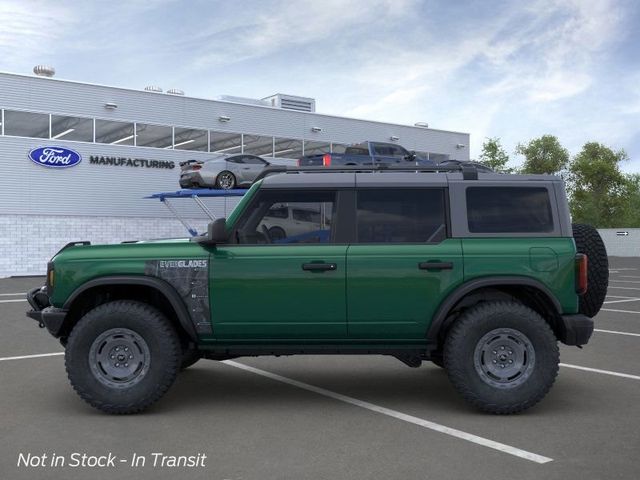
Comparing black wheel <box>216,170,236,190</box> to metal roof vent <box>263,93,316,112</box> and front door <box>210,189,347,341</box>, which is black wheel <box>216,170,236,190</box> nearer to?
metal roof vent <box>263,93,316,112</box>

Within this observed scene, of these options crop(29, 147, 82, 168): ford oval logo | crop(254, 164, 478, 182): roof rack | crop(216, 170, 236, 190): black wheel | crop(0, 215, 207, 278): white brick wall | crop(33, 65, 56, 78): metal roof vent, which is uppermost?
crop(33, 65, 56, 78): metal roof vent

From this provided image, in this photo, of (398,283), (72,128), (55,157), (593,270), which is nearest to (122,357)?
(398,283)

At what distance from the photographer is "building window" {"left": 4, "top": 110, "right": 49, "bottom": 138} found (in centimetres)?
2730

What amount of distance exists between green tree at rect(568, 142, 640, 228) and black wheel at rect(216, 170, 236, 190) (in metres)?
56.4

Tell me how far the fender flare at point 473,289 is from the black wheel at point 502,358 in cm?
16

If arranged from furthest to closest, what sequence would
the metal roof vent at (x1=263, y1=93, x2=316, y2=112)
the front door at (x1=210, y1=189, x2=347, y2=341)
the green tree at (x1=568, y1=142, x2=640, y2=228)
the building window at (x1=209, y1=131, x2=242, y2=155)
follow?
the green tree at (x1=568, y1=142, x2=640, y2=228) < the metal roof vent at (x1=263, y1=93, x2=316, y2=112) < the building window at (x1=209, y1=131, x2=242, y2=155) < the front door at (x1=210, y1=189, x2=347, y2=341)

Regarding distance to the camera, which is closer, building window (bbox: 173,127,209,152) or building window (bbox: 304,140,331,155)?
building window (bbox: 173,127,209,152)

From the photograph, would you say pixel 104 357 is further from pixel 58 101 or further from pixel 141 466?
pixel 58 101

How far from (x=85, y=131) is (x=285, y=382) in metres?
24.9

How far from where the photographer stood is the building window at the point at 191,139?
3148cm

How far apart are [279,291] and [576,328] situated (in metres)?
2.42

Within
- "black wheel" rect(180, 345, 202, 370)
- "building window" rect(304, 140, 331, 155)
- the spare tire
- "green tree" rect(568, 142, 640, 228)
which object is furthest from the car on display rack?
"green tree" rect(568, 142, 640, 228)

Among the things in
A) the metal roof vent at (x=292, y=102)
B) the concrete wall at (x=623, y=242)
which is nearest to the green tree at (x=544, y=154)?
the concrete wall at (x=623, y=242)

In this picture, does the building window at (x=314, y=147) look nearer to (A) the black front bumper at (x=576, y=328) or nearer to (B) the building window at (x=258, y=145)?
(B) the building window at (x=258, y=145)
